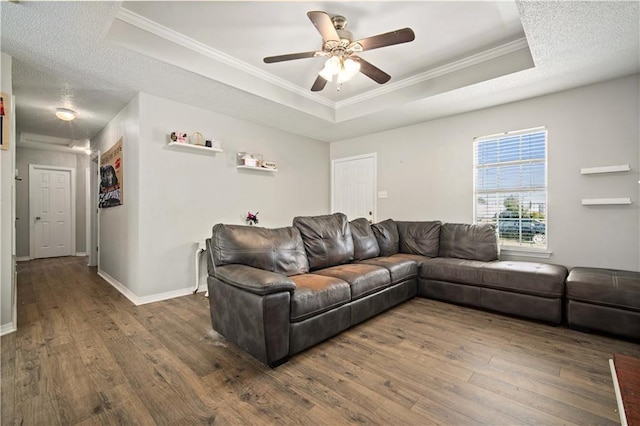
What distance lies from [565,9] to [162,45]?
3393 millimetres

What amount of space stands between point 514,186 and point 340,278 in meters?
2.92

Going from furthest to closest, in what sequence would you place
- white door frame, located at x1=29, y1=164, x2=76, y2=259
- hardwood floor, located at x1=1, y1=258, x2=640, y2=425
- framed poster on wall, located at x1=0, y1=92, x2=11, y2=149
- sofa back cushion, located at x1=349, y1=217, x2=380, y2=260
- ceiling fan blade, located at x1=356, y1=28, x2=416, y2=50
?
white door frame, located at x1=29, y1=164, x2=76, y2=259, sofa back cushion, located at x1=349, y1=217, x2=380, y2=260, framed poster on wall, located at x1=0, y1=92, x2=11, y2=149, ceiling fan blade, located at x1=356, y1=28, x2=416, y2=50, hardwood floor, located at x1=1, y1=258, x2=640, y2=425

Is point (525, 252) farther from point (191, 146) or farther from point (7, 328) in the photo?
point (7, 328)

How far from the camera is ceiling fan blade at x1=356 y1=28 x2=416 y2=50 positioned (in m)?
2.15

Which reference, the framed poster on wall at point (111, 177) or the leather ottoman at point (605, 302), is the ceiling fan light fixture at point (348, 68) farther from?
the framed poster on wall at point (111, 177)

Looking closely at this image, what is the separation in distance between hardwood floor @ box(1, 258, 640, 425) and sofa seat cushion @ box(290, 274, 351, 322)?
1.12ft

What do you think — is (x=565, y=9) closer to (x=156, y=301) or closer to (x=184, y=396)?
(x=184, y=396)

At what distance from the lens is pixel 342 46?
2.47 meters

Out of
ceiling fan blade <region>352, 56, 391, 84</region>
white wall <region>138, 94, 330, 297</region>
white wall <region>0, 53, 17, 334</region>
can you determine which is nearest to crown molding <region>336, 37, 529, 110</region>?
ceiling fan blade <region>352, 56, 391, 84</region>

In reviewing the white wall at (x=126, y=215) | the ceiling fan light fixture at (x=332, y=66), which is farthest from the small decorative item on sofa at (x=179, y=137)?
the ceiling fan light fixture at (x=332, y=66)

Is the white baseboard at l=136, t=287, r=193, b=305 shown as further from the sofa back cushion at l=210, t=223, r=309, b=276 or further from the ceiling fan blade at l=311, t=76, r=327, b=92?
the ceiling fan blade at l=311, t=76, r=327, b=92

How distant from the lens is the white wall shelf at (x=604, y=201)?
3014mm

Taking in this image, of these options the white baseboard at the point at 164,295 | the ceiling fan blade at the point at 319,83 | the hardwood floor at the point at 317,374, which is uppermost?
the ceiling fan blade at the point at 319,83

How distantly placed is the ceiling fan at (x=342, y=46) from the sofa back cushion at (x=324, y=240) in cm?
157
